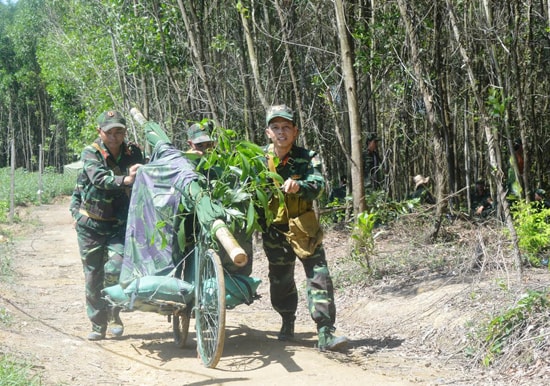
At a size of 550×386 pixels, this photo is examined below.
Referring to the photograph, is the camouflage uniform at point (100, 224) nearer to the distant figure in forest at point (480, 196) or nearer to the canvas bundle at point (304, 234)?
the canvas bundle at point (304, 234)

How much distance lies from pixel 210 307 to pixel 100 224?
82.0 inches

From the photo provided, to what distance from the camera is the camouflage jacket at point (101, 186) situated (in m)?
6.80

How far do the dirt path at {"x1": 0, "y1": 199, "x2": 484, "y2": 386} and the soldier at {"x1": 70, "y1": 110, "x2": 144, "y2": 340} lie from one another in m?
0.30

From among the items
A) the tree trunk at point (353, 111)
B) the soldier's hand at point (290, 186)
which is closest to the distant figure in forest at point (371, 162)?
the tree trunk at point (353, 111)

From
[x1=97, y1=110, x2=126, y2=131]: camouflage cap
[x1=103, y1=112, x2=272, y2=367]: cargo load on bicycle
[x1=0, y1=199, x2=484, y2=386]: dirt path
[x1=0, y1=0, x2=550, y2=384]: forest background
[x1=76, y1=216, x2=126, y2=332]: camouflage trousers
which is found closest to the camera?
[x1=0, y1=199, x2=484, y2=386]: dirt path

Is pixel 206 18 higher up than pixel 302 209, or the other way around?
pixel 206 18

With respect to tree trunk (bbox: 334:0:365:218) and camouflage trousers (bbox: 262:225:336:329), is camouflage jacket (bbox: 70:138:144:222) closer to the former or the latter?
camouflage trousers (bbox: 262:225:336:329)

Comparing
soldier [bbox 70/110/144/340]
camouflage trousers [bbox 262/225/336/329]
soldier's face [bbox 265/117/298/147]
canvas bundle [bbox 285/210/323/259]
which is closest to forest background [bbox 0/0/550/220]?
soldier [bbox 70/110/144/340]

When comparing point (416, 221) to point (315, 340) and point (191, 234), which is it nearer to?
point (315, 340)

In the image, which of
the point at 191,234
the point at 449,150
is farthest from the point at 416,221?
the point at 191,234

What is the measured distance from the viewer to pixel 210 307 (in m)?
5.46

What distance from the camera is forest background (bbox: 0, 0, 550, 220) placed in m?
8.84

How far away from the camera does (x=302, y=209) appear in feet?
20.2

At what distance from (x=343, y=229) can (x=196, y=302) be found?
6.78 meters
